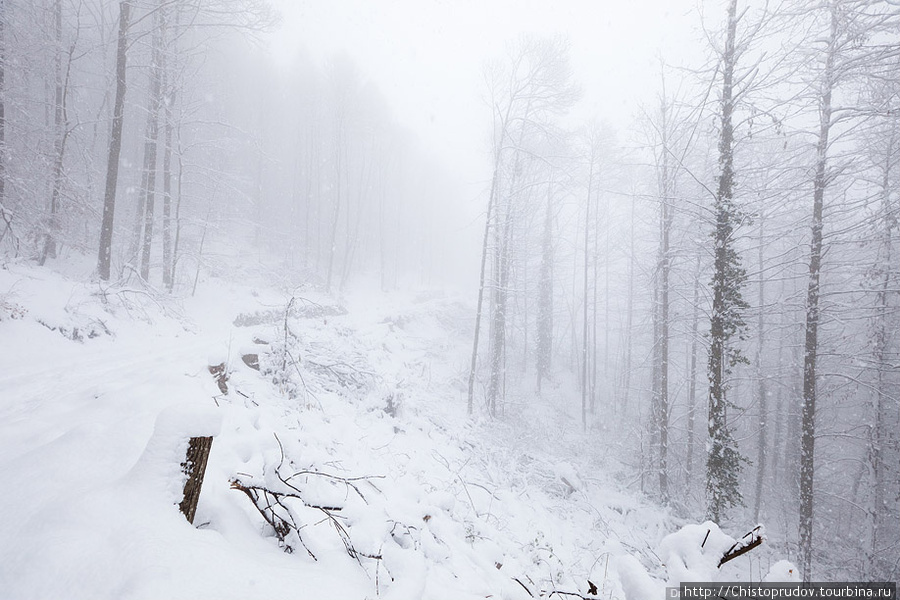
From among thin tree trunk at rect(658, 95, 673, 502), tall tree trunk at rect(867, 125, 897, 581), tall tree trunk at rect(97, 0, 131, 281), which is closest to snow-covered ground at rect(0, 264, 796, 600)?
tall tree trunk at rect(97, 0, 131, 281)

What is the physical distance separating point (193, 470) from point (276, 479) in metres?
0.58

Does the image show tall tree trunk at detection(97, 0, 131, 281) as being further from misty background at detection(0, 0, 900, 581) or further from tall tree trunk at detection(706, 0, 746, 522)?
tall tree trunk at detection(706, 0, 746, 522)

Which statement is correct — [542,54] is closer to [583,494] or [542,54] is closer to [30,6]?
[583,494]

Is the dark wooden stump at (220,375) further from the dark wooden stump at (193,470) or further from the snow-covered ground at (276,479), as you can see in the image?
the dark wooden stump at (193,470)

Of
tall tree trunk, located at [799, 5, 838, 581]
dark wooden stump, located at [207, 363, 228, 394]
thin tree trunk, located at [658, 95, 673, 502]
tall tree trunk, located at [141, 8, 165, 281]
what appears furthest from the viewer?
tall tree trunk, located at [141, 8, 165, 281]

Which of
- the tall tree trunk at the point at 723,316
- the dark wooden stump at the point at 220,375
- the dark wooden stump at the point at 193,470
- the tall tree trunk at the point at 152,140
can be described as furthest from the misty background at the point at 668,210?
the dark wooden stump at the point at 193,470

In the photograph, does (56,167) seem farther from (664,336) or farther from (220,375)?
(664,336)

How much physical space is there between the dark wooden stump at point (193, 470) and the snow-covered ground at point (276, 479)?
60mm

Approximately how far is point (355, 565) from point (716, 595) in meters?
1.92

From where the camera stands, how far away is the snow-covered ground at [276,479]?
1.65m

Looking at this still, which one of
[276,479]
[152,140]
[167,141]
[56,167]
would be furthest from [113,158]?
[276,479]

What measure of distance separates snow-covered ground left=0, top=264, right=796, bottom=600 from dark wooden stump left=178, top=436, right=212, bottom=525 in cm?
6

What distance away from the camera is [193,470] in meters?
1.94

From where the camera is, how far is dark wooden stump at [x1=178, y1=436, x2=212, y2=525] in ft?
6.26
